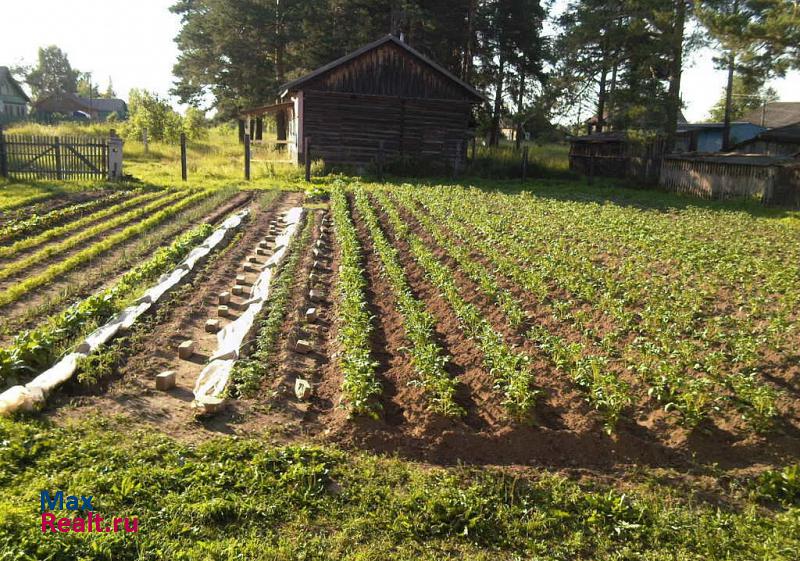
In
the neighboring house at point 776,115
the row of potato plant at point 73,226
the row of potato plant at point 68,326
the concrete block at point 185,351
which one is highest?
the neighboring house at point 776,115

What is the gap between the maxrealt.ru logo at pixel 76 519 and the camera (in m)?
3.81

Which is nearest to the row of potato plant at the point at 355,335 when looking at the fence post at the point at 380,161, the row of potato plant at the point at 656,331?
the row of potato plant at the point at 656,331

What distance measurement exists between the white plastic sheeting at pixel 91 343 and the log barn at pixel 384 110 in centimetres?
1692

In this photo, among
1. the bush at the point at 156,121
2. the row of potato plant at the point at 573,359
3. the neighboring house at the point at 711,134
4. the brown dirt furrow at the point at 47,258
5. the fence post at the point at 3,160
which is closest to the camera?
the row of potato plant at the point at 573,359

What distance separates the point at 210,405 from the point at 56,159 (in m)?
20.2

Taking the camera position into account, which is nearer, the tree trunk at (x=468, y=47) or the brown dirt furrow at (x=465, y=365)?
the brown dirt furrow at (x=465, y=365)

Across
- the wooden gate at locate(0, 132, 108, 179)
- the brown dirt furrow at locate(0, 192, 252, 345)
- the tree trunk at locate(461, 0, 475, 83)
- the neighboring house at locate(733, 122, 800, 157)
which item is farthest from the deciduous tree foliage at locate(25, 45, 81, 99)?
the brown dirt furrow at locate(0, 192, 252, 345)

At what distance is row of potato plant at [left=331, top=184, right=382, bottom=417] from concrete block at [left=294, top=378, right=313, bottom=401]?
1.14 feet

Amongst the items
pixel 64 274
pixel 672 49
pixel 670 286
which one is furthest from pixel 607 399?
pixel 672 49

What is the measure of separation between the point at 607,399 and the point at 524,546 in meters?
2.06

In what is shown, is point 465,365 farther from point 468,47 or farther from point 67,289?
point 468,47

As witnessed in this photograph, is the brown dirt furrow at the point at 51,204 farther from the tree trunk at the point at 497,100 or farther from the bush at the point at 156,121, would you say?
the tree trunk at the point at 497,100

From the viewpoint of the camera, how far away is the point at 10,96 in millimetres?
65812

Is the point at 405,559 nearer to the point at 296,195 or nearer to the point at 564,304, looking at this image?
the point at 564,304
